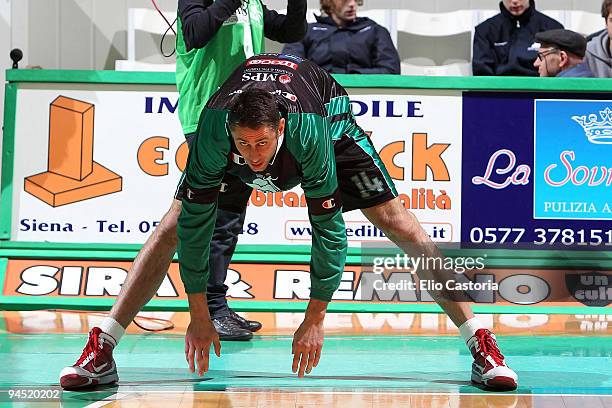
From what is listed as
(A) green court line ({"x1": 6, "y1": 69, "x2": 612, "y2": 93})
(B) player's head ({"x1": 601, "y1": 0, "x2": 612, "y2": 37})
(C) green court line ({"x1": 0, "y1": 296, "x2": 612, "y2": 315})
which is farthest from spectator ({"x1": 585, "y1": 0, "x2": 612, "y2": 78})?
(C) green court line ({"x1": 0, "y1": 296, "x2": 612, "y2": 315})

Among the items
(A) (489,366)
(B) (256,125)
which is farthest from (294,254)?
(B) (256,125)

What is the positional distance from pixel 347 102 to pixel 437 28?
5506 millimetres

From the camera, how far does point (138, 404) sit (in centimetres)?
420

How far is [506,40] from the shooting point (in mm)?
9094

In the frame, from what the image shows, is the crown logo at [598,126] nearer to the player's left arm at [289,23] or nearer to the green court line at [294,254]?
the green court line at [294,254]

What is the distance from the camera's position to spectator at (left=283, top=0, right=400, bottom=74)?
8469 millimetres

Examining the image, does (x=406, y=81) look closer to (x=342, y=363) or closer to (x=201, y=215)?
(x=342, y=363)

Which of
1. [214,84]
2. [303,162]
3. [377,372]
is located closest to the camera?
[303,162]

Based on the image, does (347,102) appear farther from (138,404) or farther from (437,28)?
(437,28)

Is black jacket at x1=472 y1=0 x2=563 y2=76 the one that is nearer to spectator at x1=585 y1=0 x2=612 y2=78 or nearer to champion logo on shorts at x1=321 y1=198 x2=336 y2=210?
spectator at x1=585 y1=0 x2=612 y2=78

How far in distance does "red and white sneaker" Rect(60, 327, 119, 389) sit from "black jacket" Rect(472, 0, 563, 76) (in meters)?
5.12

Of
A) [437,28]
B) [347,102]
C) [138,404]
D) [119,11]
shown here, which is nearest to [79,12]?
[119,11]

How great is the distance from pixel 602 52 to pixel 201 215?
4836 millimetres

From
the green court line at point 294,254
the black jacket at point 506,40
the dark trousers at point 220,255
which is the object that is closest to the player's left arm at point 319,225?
the dark trousers at point 220,255
